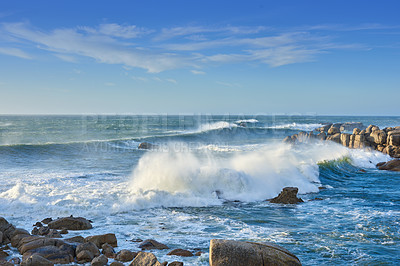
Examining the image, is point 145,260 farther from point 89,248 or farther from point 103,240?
point 103,240

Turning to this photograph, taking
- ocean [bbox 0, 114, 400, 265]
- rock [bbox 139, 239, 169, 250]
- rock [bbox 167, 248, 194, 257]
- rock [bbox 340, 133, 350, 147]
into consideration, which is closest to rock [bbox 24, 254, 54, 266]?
ocean [bbox 0, 114, 400, 265]

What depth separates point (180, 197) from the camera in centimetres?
1423

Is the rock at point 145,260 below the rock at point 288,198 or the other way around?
the other way around

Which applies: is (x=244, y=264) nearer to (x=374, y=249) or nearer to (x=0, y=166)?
(x=374, y=249)

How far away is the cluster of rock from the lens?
7406 millimetres

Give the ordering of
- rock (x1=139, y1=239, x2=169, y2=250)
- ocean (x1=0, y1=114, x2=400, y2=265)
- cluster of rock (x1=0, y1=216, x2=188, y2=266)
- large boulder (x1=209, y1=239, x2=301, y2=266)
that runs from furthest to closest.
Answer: ocean (x1=0, y1=114, x2=400, y2=265)
rock (x1=139, y1=239, x2=169, y2=250)
cluster of rock (x1=0, y1=216, x2=188, y2=266)
large boulder (x1=209, y1=239, x2=301, y2=266)

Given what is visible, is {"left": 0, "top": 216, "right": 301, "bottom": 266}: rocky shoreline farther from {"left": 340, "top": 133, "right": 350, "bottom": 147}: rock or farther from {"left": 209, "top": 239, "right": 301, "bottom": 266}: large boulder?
{"left": 340, "top": 133, "right": 350, "bottom": 147}: rock

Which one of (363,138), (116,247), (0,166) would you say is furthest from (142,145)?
(116,247)

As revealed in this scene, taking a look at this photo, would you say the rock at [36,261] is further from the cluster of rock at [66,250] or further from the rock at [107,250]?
the rock at [107,250]

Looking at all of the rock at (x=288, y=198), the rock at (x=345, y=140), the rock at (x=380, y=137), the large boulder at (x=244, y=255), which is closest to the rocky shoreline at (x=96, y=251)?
the large boulder at (x=244, y=255)

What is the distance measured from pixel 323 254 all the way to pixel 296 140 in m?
35.9

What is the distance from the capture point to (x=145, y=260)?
7.34 metres

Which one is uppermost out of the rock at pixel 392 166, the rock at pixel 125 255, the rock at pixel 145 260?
the rock at pixel 145 260

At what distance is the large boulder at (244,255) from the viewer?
21.3 feet
